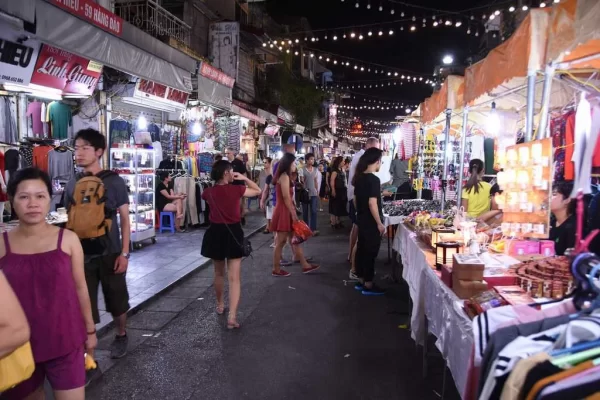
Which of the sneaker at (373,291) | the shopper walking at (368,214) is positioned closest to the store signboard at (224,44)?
the shopper walking at (368,214)

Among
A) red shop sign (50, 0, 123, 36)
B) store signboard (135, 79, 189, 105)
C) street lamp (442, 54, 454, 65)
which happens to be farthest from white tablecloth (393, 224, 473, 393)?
street lamp (442, 54, 454, 65)

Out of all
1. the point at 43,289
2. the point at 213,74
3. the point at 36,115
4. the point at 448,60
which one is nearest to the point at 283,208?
the point at 36,115

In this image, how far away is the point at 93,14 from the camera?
689 cm

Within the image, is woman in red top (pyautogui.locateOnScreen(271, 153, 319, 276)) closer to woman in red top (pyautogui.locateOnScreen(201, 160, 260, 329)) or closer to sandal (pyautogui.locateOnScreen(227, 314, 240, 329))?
woman in red top (pyautogui.locateOnScreen(201, 160, 260, 329))

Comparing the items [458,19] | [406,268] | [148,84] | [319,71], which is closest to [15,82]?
[148,84]

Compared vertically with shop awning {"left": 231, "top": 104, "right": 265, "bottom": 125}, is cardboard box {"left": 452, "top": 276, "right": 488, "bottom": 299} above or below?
below

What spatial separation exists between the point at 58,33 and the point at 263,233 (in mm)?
8165

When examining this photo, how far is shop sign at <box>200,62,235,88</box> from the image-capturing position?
38.5 feet

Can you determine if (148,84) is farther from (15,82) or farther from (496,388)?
(496,388)

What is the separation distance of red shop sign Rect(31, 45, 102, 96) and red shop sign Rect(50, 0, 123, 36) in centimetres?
80

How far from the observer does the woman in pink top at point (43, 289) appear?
252cm

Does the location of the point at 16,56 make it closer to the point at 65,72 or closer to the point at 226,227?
the point at 65,72

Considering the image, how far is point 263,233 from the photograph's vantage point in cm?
1327

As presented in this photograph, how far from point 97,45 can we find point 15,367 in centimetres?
626
